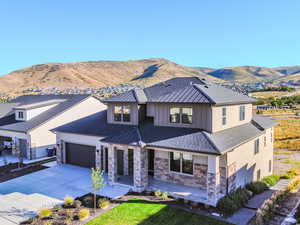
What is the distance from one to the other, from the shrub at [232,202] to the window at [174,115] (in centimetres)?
527

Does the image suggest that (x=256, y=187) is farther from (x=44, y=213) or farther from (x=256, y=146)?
(x=44, y=213)

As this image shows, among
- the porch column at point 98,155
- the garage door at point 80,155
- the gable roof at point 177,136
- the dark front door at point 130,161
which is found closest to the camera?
the gable roof at point 177,136

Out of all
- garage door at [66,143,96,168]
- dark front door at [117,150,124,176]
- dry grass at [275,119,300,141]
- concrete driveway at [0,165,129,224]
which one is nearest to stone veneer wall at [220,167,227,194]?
concrete driveway at [0,165,129,224]

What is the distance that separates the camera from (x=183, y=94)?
47.4 feet

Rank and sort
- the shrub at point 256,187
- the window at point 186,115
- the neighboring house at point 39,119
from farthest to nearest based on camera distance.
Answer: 1. the neighboring house at point 39,119
2. the shrub at point 256,187
3. the window at point 186,115

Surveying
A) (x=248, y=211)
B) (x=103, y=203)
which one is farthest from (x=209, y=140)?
(x=103, y=203)

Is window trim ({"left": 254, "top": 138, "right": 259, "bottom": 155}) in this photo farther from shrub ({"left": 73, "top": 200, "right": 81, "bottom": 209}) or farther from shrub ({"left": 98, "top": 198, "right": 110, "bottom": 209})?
shrub ({"left": 73, "top": 200, "right": 81, "bottom": 209})

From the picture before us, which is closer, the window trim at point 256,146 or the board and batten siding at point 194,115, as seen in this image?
the board and batten siding at point 194,115

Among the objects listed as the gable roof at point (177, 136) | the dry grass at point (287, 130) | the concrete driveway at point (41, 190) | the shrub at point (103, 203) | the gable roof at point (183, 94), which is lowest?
the concrete driveway at point (41, 190)

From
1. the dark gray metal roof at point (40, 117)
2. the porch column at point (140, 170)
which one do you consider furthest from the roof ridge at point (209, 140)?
the dark gray metal roof at point (40, 117)

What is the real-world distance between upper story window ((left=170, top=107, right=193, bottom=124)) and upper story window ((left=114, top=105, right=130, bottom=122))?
144 inches

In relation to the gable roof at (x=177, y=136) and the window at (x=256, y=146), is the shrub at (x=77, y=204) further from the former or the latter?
the window at (x=256, y=146)

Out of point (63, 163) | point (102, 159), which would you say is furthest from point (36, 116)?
point (102, 159)

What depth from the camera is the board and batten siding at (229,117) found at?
1322cm
